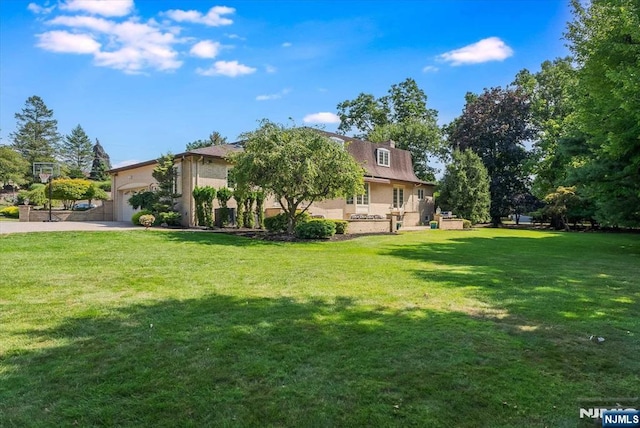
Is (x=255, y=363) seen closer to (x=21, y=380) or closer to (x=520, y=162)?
(x=21, y=380)

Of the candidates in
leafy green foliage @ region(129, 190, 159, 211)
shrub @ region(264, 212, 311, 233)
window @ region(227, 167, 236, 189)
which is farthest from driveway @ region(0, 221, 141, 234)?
shrub @ region(264, 212, 311, 233)

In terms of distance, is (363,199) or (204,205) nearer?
(204,205)

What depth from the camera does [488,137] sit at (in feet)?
124

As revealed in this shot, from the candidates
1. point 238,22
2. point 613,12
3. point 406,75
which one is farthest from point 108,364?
point 406,75

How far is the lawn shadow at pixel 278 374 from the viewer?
102 inches

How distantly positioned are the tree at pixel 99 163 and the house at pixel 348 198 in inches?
1721

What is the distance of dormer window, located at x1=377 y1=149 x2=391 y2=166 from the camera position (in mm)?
30438

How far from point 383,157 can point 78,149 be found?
2668 inches

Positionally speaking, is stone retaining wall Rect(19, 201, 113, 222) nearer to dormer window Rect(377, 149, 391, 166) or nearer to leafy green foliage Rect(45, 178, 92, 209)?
leafy green foliage Rect(45, 178, 92, 209)

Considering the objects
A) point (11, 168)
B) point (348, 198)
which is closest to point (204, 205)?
point (348, 198)

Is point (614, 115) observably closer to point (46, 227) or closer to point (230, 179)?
point (230, 179)

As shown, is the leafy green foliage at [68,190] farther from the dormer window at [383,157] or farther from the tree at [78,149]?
the tree at [78,149]

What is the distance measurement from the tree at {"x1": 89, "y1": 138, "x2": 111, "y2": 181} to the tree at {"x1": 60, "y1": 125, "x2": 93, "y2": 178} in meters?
1.51

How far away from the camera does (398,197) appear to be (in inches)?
1220
